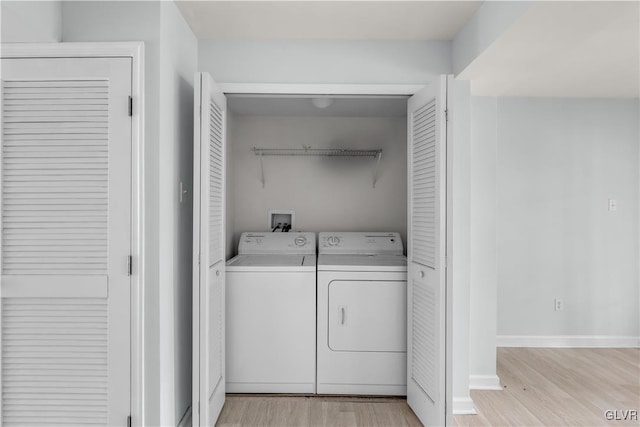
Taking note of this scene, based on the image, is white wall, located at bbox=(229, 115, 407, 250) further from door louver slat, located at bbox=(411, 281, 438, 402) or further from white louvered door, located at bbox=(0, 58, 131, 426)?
white louvered door, located at bbox=(0, 58, 131, 426)

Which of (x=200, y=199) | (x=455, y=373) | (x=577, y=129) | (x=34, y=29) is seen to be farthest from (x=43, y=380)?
(x=577, y=129)

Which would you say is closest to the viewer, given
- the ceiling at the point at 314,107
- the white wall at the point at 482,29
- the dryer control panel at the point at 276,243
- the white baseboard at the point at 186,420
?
the white wall at the point at 482,29

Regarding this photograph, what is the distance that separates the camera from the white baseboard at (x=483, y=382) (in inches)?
124

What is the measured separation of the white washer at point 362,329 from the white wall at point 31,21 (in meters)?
2.01

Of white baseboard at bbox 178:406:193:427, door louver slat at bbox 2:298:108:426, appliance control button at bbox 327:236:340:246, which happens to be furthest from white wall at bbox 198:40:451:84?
white baseboard at bbox 178:406:193:427

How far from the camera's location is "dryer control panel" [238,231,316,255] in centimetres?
376

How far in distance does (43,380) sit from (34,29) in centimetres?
160

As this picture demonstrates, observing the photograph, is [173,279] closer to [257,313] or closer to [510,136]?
[257,313]

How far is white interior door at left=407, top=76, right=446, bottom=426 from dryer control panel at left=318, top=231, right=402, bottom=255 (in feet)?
2.91

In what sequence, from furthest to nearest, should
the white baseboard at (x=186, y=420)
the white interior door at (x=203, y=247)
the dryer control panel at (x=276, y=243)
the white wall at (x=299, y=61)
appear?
the dryer control panel at (x=276, y=243) → the white wall at (x=299, y=61) → the white baseboard at (x=186, y=420) → the white interior door at (x=203, y=247)

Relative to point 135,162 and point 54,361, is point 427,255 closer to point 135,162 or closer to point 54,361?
point 135,162

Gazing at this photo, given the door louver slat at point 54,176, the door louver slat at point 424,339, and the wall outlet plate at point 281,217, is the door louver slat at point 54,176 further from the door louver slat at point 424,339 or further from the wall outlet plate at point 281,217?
the wall outlet plate at point 281,217

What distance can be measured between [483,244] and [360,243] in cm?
107

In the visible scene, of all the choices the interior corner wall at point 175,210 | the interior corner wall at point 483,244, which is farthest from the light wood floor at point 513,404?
the interior corner wall at point 175,210
